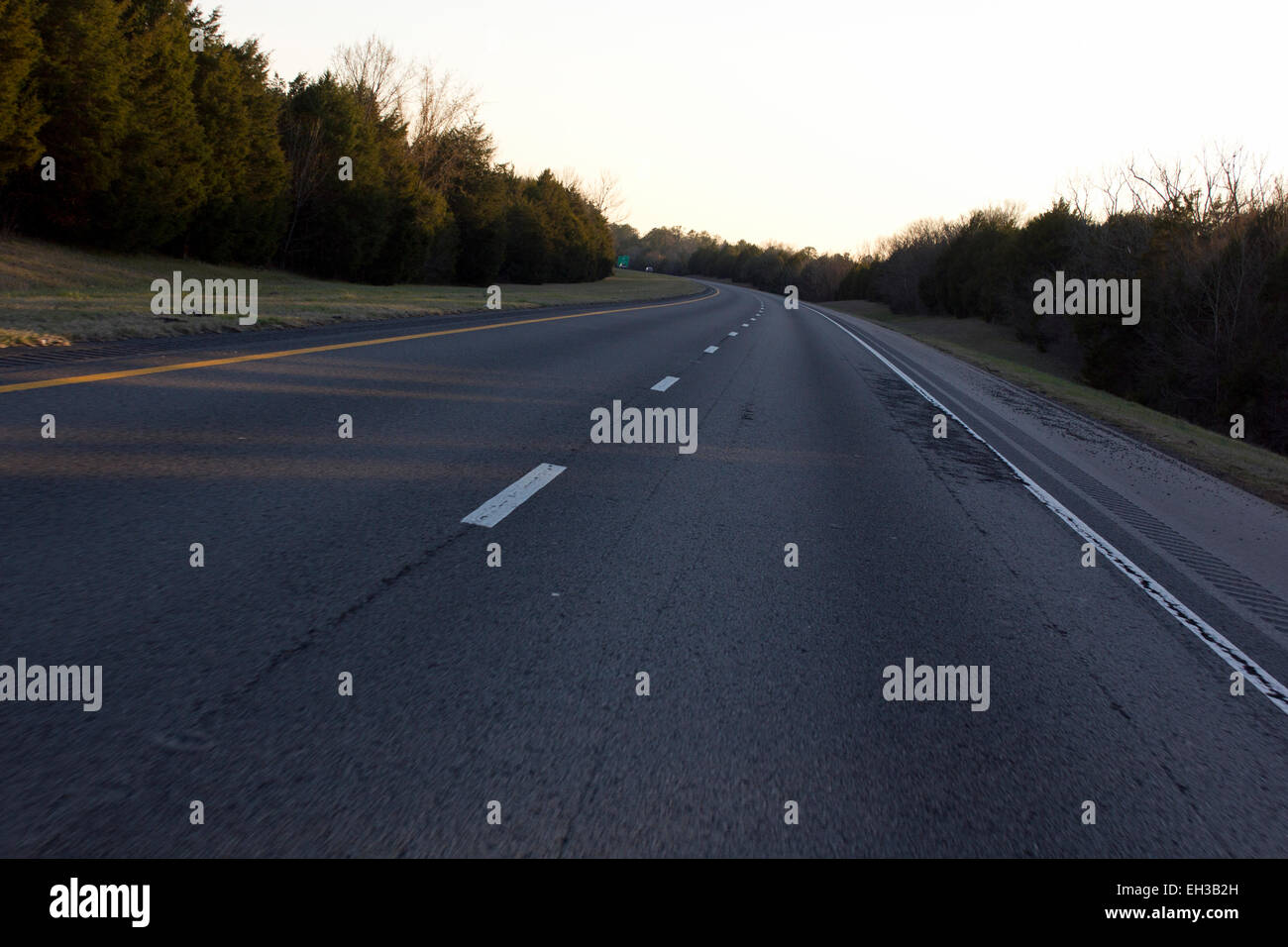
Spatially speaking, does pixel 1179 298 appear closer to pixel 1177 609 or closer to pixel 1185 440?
pixel 1185 440

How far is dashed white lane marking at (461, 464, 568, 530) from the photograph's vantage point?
19.7 feet

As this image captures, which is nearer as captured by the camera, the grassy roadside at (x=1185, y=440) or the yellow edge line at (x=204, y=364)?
the yellow edge line at (x=204, y=364)

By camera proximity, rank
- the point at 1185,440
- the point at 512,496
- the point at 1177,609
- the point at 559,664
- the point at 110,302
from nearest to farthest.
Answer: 1. the point at 559,664
2. the point at 1177,609
3. the point at 512,496
4. the point at 1185,440
5. the point at 110,302

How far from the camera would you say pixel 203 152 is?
1460 inches

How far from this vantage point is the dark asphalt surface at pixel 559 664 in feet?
9.36

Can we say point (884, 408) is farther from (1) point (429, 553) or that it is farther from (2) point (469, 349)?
(1) point (429, 553)

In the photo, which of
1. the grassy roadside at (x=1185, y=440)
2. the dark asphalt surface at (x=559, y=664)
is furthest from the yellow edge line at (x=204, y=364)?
the grassy roadside at (x=1185, y=440)

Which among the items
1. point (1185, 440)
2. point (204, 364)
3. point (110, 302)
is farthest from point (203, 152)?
point (1185, 440)

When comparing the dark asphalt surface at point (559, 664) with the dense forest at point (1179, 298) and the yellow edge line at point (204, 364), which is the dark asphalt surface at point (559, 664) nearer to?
the yellow edge line at point (204, 364)

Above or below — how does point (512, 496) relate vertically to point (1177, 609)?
above

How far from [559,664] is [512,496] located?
286 centimetres

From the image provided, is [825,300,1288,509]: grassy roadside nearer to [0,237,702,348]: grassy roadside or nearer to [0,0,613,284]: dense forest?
[0,237,702,348]: grassy roadside

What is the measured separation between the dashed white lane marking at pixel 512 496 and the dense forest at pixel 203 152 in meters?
30.2
